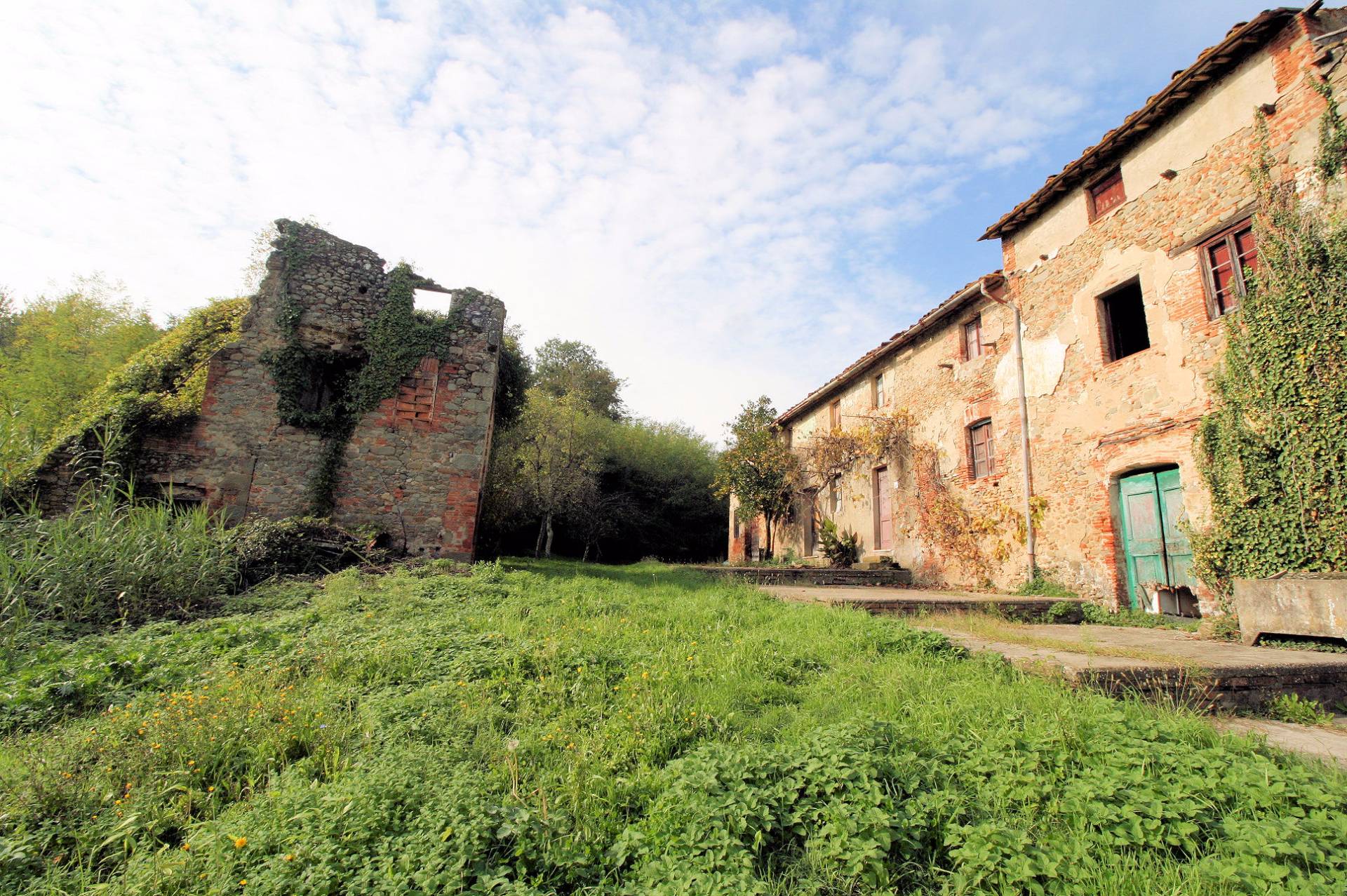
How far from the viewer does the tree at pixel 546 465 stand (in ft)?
68.2

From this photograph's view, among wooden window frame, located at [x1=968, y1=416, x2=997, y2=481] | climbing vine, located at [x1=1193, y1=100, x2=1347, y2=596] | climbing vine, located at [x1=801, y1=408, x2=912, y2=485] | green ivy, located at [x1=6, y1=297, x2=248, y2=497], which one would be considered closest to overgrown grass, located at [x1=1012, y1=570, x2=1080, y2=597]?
wooden window frame, located at [x1=968, y1=416, x2=997, y2=481]

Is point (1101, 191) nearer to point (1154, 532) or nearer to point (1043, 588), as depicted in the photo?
point (1154, 532)

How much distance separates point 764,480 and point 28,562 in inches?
567

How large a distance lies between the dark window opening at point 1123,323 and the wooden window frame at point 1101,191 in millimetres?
1321

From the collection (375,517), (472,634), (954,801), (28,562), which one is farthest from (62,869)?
(375,517)

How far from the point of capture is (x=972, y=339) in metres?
12.0

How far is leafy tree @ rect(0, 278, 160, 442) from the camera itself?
14055mm

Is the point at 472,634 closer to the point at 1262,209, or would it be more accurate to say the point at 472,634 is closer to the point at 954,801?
the point at 954,801

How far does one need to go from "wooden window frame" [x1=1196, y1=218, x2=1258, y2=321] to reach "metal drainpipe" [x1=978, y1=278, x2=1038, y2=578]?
306 centimetres

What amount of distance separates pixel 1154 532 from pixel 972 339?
519 cm

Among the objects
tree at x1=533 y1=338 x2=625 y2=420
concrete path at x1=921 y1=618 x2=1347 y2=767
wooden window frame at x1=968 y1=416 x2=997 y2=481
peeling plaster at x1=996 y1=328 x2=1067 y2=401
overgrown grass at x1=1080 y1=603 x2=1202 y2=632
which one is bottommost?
concrete path at x1=921 y1=618 x2=1347 y2=767

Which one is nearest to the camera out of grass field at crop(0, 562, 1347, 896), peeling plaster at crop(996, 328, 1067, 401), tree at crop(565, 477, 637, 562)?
grass field at crop(0, 562, 1347, 896)

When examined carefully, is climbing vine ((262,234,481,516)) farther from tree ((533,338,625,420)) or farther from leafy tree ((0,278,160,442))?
tree ((533,338,625,420))

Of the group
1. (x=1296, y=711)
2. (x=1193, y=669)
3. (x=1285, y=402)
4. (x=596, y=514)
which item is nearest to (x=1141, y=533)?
(x=1285, y=402)
